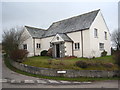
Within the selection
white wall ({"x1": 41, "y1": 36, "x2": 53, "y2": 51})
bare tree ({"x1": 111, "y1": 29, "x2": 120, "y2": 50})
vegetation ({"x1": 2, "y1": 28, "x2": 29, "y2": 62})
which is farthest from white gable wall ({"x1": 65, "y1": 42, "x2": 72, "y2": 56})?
bare tree ({"x1": 111, "y1": 29, "x2": 120, "y2": 50})

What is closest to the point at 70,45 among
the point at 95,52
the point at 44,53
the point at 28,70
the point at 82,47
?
the point at 82,47

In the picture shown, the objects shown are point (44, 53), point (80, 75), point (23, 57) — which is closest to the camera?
point (80, 75)

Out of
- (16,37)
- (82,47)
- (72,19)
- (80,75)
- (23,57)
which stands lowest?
(80,75)

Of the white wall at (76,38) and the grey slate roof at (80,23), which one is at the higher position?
the grey slate roof at (80,23)

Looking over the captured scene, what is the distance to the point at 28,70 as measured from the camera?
15336 millimetres

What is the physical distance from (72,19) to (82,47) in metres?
8.40

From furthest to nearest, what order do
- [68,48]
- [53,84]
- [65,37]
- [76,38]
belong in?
[65,37]
[76,38]
[68,48]
[53,84]

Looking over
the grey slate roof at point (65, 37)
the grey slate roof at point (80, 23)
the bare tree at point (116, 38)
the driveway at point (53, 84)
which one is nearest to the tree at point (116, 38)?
the bare tree at point (116, 38)

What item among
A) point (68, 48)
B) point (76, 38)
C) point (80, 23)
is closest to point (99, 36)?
point (80, 23)

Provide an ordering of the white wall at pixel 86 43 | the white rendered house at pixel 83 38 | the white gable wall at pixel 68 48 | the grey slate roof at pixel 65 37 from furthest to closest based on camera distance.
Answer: the grey slate roof at pixel 65 37
the white gable wall at pixel 68 48
the white rendered house at pixel 83 38
the white wall at pixel 86 43

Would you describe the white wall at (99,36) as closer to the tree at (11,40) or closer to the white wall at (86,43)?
the white wall at (86,43)

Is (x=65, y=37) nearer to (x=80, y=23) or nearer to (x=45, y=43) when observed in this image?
(x=80, y=23)

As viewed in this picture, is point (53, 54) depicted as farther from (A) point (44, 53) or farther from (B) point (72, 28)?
(B) point (72, 28)

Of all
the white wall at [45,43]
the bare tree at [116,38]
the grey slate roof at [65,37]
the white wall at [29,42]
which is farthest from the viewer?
the bare tree at [116,38]
